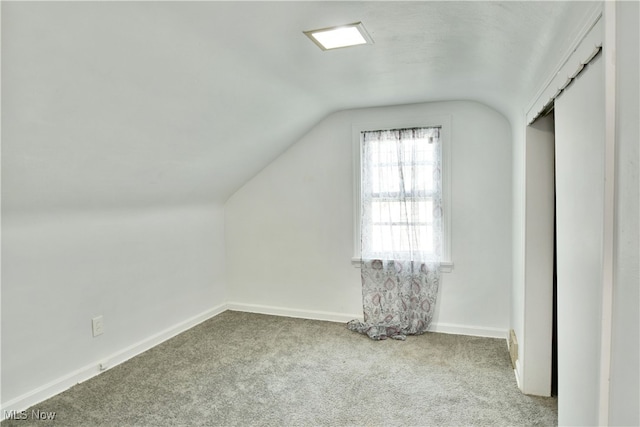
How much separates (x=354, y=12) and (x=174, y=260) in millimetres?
2694

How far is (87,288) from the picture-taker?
8.97 ft

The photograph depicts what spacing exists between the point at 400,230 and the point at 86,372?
267cm

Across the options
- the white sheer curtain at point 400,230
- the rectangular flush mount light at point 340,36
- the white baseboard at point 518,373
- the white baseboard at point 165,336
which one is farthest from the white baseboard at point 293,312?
the rectangular flush mount light at point 340,36

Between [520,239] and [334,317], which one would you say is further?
[334,317]

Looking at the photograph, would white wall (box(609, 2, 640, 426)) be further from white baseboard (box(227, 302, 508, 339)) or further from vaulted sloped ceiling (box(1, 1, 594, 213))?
white baseboard (box(227, 302, 508, 339))

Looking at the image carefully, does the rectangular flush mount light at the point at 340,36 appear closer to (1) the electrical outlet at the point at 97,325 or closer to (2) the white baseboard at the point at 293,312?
(1) the electrical outlet at the point at 97,325

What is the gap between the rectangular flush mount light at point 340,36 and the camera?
5.95 feet

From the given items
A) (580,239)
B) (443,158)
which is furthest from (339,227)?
(580,239)

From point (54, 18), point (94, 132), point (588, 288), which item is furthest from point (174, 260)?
point (588, 288)

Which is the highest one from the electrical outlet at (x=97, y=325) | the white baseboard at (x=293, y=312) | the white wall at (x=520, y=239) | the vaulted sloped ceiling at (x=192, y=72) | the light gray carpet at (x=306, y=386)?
the vaulted sloped ceiling at (x=192, y=72)

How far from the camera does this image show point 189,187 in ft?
11.1

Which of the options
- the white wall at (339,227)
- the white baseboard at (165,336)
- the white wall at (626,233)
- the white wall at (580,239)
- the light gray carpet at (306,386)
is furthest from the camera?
the white wall at (339,227)

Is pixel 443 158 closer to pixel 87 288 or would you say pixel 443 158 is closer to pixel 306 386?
pixel 306 386

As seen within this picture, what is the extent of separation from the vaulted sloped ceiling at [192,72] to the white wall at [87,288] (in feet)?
0.73
